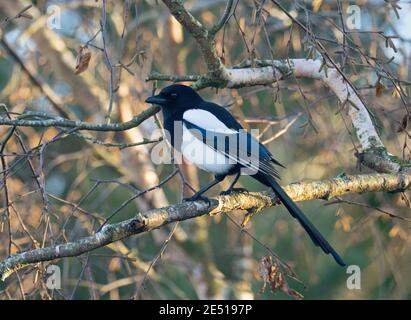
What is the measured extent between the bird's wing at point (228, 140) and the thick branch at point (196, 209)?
259 millimetres

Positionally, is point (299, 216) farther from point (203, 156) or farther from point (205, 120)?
point (205, 120)

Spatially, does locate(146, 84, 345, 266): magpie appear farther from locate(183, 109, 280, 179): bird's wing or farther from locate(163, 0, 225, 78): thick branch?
locate(163, 0, 225, 78): thick branch

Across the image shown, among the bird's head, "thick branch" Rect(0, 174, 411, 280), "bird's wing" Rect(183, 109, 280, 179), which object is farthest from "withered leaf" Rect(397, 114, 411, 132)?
the bird's head

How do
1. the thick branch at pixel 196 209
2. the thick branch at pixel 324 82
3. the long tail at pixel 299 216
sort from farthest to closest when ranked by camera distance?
the thick branch at pixel 324 82
the long tail at pixel 299 216
the thick branch at pixel 196 209

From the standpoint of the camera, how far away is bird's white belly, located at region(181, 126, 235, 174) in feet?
10.9

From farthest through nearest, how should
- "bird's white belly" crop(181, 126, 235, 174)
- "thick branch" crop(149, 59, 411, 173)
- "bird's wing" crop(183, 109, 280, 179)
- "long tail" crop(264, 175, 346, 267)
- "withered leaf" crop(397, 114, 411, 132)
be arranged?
1. "bird's white belly" crop(181, 126, 235, 174)
2. "bird's wing" crop(183, 109, 280, 179)
3. "thick branch" crop(149, 59, 411, 173)
4. "long tail" crop(264, 175, 346, 267)
5. "withered leaf" crop(397, 114, 411, 132)

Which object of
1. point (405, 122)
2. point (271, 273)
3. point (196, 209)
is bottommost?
point (271, 273)

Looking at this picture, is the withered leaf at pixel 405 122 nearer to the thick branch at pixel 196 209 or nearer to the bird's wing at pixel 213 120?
the thick branch at pixel 196 209

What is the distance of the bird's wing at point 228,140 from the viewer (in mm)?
3189

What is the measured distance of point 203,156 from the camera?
3338 millimetres

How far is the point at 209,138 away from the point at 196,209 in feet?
2.55

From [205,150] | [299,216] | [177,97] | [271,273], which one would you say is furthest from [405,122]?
[177,97]

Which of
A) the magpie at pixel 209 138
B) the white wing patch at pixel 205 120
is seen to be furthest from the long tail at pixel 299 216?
the white wing patch at pixel 205 120

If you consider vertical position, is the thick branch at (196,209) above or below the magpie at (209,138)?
below
